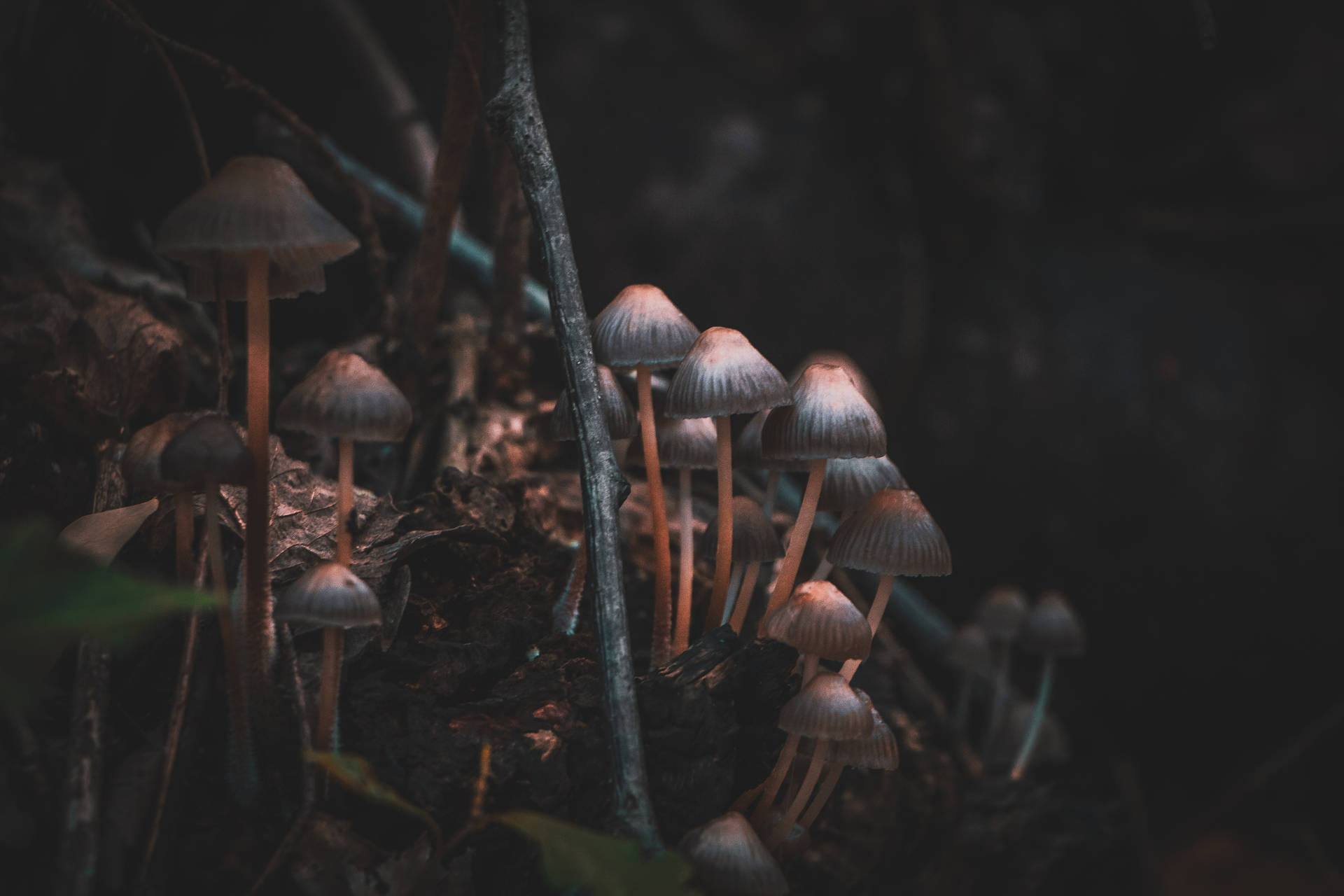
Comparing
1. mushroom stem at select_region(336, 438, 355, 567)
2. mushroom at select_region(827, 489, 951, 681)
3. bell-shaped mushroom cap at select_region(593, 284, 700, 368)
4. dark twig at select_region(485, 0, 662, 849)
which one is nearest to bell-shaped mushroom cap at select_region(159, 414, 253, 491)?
mushroom stem at select_region(336, 438, 355, 567)

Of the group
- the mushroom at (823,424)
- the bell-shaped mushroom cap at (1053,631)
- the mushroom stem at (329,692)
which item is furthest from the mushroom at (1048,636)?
the mushroom stem at (329,692)

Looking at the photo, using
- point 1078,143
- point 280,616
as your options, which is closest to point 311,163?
point 280,616

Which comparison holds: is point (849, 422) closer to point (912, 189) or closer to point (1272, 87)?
point (912, 189)

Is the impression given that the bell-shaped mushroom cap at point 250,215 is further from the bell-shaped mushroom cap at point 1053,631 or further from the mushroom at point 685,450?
the bell-shaped mushroom cap at point 1053,631

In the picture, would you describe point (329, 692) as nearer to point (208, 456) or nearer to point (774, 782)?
point (208, 456)

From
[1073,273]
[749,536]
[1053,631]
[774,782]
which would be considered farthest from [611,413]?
[1073,273]
